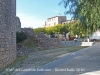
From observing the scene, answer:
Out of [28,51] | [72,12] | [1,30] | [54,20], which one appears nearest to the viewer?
[1,30]

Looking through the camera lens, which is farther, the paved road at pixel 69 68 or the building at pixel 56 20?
the building at pixel 56 20

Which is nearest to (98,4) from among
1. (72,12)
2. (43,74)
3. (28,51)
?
(72,12)

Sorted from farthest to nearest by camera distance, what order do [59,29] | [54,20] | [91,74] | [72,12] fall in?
[54,20]
[59,29]
[72,12]
[91,74]

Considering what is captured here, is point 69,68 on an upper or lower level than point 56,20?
lower

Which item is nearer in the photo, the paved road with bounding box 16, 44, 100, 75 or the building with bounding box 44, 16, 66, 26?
the paved road with bounding box 16, 44, 100, 75

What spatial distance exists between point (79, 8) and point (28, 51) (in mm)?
12582

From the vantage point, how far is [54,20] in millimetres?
110438

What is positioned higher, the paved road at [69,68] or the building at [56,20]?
the building at [56,20]

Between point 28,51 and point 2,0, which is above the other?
point 2,0

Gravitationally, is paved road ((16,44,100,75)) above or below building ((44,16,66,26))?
below

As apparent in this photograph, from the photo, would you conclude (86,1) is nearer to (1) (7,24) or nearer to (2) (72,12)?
(2) (72,12)

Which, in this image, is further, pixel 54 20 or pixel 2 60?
pixel 54 20

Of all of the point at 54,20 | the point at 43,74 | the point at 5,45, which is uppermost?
the point at 54,20

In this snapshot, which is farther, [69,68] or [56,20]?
[56,20]
